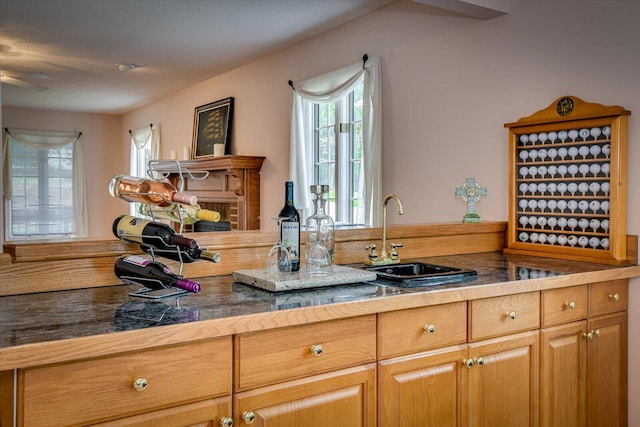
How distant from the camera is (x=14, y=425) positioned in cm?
106

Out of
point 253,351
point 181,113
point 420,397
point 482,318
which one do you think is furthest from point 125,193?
point 181,113

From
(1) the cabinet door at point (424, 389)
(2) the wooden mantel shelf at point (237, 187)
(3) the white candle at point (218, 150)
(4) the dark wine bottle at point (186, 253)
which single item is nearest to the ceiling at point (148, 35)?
(3) the white candle at point (218, 150)

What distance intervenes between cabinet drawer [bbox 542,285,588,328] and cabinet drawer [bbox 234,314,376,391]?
0.74 meters

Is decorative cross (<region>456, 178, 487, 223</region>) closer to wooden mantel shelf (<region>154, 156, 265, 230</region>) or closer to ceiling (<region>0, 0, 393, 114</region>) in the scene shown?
ceiling (<region>0, 0, 393, 114</region>)

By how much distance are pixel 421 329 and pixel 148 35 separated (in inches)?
142

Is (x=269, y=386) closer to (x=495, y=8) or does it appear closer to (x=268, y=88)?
(x=495, y=8)

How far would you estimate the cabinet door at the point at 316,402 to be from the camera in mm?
1356

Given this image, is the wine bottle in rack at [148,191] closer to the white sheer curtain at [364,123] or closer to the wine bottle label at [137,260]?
the wine bottle label at [137,260]

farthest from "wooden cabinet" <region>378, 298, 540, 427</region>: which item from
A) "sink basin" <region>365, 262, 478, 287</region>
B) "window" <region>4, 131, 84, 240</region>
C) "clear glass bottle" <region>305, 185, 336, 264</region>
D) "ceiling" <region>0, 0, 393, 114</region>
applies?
"window" <region>4, 131, 84, 240</region>

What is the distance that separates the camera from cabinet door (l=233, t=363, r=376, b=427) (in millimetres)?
1356

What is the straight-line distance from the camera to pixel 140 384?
119 cm

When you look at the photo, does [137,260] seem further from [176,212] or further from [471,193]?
[471,193]

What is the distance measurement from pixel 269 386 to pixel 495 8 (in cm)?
222

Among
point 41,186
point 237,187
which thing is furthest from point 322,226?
point 41,186
